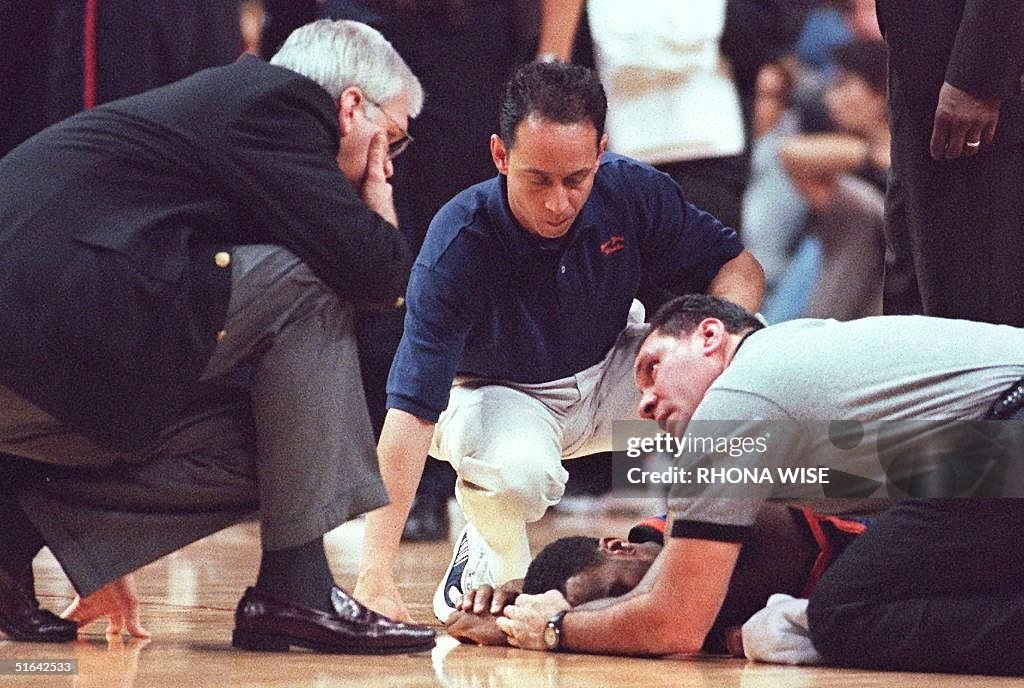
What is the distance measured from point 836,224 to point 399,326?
191 cm

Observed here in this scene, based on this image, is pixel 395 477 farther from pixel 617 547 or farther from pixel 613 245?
pixel 613 245

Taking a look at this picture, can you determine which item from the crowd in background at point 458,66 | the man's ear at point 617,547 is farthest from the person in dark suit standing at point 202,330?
the crowd in background at point 458,66

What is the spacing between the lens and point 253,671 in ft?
7.49

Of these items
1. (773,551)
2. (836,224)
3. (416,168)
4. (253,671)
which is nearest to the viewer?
(253,671)

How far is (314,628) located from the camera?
8.21ft

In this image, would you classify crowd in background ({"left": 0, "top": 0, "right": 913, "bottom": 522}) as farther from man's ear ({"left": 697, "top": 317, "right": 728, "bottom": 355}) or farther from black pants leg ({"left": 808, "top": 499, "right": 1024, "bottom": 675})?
black pants leg ({"left": 808, "top": 499, "right": 1024, "bottom": 675})

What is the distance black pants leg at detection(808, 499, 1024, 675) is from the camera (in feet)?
7.79

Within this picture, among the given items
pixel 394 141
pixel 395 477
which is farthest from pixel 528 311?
pixel 394 141

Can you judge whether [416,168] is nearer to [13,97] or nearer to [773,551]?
[13,97]

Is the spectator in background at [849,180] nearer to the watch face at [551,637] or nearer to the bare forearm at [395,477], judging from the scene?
the bare forearm at [395,477]

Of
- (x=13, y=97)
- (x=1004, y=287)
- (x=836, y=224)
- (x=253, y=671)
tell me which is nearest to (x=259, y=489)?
(x=253, y=671)

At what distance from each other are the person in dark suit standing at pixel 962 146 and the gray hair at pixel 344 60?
888 mm

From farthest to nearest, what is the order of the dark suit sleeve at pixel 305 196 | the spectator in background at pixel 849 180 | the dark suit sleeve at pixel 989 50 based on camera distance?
1. the spectator in background at pixel 849 180
2. the dark suit sleeve at pixel 989 50
3. the dark suit sleeve at pixel 305 196

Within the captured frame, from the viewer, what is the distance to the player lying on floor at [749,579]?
2.51m
